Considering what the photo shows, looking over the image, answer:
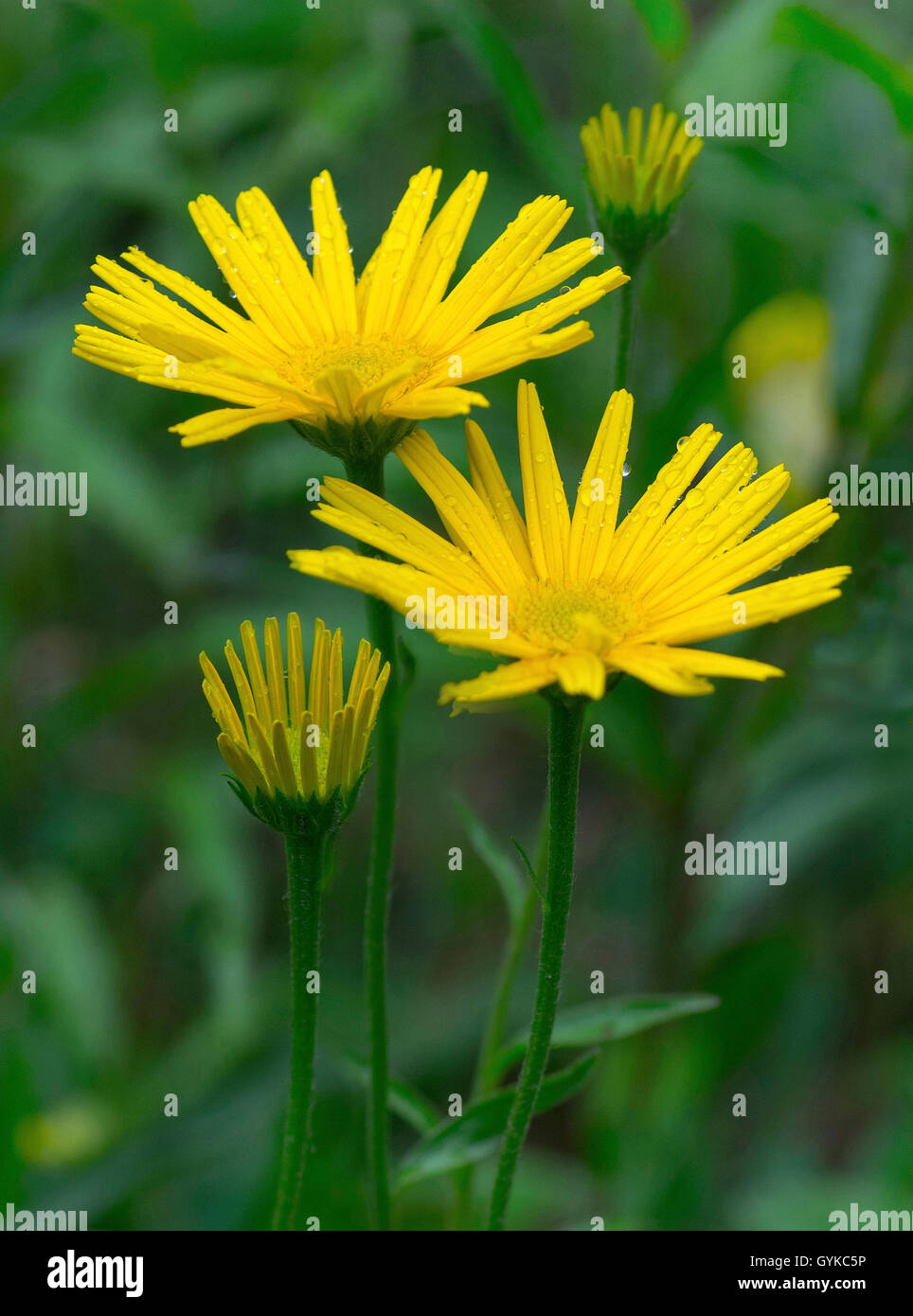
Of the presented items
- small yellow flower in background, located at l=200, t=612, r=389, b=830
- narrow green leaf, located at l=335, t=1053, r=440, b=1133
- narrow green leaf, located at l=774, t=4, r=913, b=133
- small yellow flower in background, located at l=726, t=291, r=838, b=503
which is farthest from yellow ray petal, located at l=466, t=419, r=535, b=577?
small yellow flower in background, located at l=726, t=291, r=838, b=503

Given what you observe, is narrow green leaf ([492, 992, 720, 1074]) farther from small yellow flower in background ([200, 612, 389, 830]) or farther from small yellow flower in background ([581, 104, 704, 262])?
small yellow flower in background ([581, 104, 704, 262])

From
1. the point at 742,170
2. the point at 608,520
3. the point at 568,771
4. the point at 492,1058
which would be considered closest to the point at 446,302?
the point at 608,520

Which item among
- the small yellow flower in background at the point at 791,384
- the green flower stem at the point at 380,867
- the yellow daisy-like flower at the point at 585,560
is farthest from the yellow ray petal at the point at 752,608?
the small yellow flower in background at the point at 791,384

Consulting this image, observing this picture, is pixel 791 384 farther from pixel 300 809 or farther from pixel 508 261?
pixel 300 809

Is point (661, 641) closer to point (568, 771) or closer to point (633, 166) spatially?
point (568, 771)

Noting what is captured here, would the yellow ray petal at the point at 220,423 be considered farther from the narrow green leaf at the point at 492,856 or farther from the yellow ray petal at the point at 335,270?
the narrow green leaf at the point at 492,856

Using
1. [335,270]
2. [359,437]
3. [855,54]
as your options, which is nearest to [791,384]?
[855,54]
